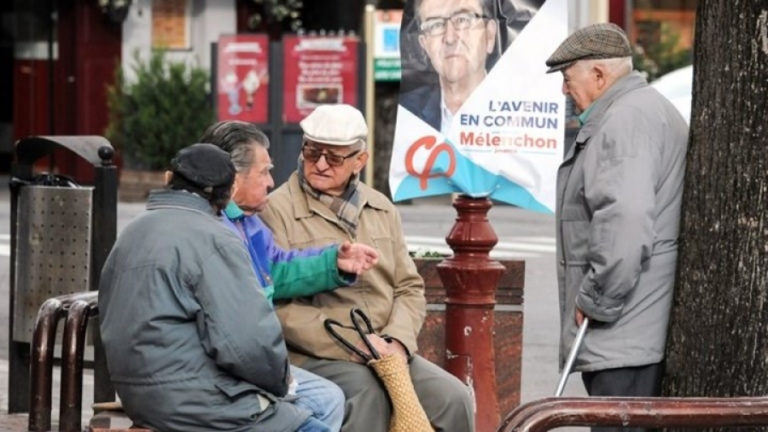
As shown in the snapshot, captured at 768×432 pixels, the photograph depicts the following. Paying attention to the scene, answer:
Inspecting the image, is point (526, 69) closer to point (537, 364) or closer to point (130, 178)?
point (537, 364)

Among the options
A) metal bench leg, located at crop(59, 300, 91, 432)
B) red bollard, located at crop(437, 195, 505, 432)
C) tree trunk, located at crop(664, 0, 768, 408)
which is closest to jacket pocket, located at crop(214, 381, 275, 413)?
metal bench leg, located at crop(59, 300, 91, 432)

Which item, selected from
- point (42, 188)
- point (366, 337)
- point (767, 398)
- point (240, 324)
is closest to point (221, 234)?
point (240, 324)

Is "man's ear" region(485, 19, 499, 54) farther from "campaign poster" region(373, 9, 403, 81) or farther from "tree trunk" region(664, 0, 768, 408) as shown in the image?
"campaign poster" region(373, 9, 403, 81)

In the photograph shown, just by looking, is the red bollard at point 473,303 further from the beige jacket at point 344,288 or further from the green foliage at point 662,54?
the green foliage at point 662,54

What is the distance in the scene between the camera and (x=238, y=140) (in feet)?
19.1

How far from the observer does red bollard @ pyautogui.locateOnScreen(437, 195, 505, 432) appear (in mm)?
7164

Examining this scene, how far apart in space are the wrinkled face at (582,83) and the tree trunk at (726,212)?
403mm

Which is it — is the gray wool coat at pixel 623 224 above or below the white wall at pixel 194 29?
below

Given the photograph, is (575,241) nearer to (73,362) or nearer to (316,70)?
(73,362)

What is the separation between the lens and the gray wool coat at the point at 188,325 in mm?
5027

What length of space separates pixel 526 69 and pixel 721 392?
2142 millimetres

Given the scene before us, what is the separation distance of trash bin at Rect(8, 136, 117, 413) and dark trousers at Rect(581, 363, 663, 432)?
2758 millimetres

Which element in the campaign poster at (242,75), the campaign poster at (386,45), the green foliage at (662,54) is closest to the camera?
the campaign poster at (242,75)

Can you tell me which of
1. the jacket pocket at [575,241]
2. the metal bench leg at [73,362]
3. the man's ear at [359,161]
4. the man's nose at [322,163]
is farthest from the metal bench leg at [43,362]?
the jacket pocket at [575,241]
